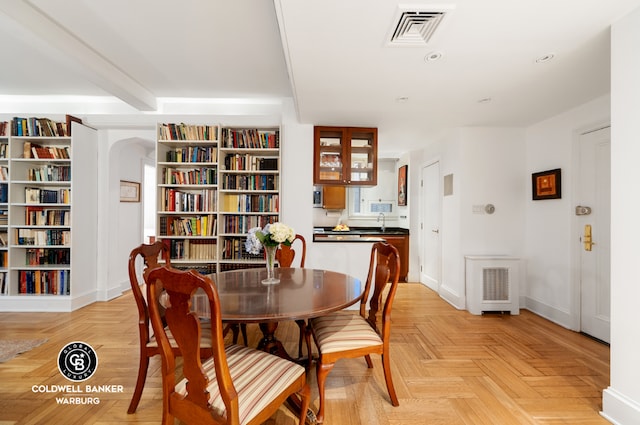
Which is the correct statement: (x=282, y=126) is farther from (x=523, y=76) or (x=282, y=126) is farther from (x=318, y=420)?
(x=318, y=420)

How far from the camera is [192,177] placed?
3.72m

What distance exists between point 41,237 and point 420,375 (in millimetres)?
4506

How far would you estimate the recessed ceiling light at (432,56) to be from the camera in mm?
2031

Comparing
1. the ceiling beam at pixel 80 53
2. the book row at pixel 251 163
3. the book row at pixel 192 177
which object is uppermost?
the ceiling beam at pixel 80 53

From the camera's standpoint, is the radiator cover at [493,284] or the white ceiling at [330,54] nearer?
the white ceiling at [330,54]

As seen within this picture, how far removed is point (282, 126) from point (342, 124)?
0.77m

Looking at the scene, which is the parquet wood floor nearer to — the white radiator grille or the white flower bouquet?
the white radiator grille

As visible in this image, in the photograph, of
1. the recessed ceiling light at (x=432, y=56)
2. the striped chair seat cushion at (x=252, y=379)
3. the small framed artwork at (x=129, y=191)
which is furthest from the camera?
the small framed artwork at (x=129, y=191)

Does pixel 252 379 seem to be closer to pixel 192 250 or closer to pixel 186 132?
pixel 192 250

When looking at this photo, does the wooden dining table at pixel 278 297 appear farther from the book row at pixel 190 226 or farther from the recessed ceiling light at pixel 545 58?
the recessed ceiling light at pixel 545 58

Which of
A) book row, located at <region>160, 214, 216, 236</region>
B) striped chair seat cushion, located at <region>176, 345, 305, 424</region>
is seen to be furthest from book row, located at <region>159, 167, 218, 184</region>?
striped chair seat cushion, located at <region>176, 345, 305, 424</region>

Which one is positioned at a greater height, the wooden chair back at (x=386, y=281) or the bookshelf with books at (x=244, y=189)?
the bookshelf with books at (x=244, y=189)

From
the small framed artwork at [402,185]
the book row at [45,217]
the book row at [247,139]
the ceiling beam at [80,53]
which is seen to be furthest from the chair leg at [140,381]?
the small framed artwork at [402,185]

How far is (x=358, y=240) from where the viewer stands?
3.76 meters
